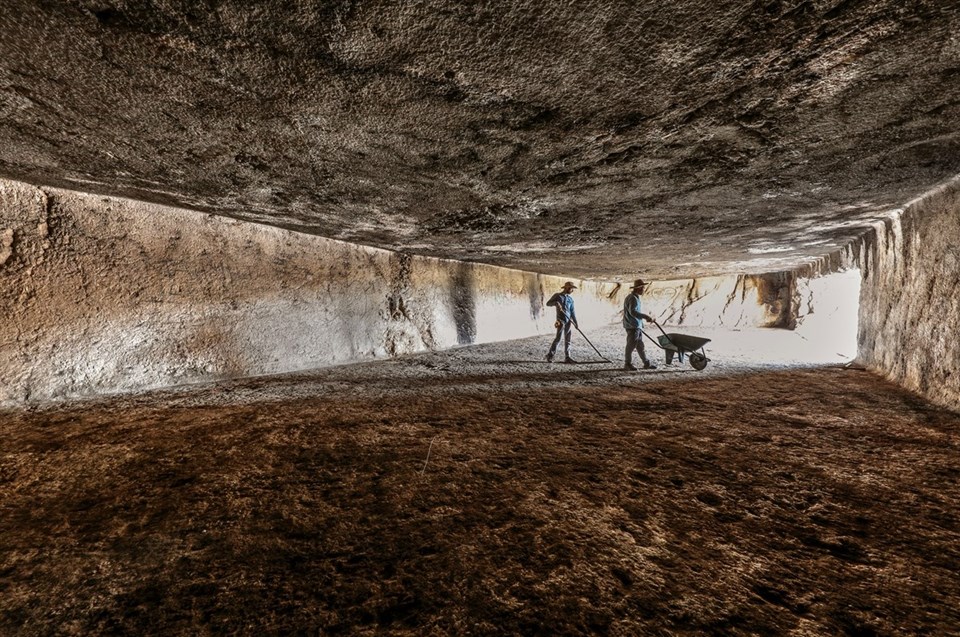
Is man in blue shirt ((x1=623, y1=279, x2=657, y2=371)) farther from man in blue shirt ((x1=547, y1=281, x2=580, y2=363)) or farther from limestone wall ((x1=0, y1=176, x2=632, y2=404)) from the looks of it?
limestone wall ((x1=0, y1=176, x2=632, y2=404))

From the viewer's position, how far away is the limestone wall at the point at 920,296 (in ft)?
10.0

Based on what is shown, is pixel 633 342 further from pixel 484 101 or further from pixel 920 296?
pixel 484 101

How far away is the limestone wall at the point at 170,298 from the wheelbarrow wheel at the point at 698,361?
15.1 ft

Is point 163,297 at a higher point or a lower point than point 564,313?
higher

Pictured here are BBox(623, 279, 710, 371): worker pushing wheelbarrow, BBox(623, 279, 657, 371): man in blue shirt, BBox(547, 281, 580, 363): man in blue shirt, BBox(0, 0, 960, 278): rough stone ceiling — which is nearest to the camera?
BBox(0, 0, 960, 278): rough stone ceiling

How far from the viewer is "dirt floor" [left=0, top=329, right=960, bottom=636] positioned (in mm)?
997

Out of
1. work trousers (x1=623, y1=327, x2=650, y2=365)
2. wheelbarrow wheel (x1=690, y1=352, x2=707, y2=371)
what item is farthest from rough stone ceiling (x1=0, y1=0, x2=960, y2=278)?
wheelbarrow wheel (x1=690, y1=352, x2=707, y2=371)

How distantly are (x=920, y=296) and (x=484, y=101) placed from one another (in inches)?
183

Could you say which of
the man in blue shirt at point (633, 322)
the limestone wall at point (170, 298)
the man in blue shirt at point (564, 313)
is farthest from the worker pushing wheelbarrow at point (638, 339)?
the limestone wall at point (170, 298)

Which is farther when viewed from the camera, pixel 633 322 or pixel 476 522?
pixel 633 322

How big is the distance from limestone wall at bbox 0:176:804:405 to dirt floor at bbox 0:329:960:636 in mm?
746

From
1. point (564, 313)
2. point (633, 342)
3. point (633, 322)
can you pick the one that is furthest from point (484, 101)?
point (564, 313)

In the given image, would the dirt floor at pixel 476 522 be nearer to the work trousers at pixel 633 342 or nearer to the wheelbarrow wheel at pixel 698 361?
the wheelbarrow wheel at pixel 698 361

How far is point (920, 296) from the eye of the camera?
3.56 m
